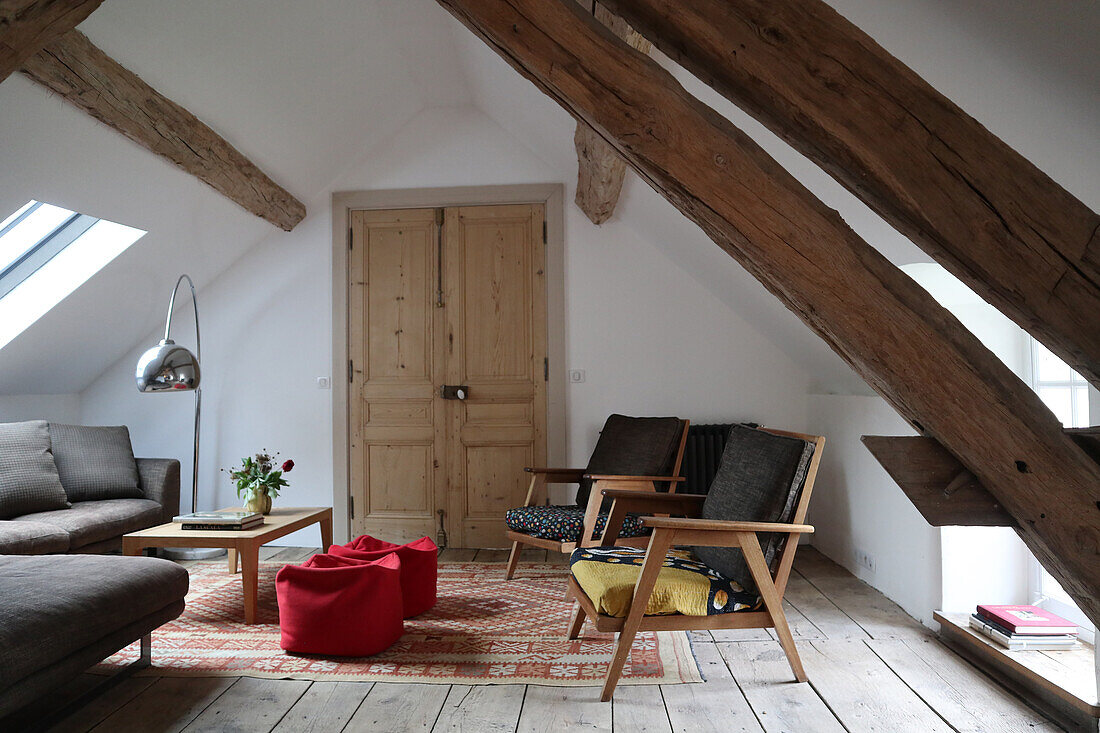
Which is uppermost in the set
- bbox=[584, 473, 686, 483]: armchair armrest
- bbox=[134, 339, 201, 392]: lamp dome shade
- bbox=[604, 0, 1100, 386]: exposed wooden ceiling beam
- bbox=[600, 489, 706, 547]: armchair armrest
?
bbox=[604, 0, 1100, 386]: exposed wooden ceiling beam

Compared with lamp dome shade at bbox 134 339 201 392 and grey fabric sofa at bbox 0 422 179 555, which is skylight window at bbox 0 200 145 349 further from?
lamp dome shade at bbox 134 339 201 392

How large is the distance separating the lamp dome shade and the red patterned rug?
1.04 meters

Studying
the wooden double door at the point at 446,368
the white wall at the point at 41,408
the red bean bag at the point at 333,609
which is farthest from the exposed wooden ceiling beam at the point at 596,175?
the white wall at the point at 41,408

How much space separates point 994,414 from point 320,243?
451cm

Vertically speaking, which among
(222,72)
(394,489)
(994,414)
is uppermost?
(222,72)

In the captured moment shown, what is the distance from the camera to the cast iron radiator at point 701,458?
466 centimetres

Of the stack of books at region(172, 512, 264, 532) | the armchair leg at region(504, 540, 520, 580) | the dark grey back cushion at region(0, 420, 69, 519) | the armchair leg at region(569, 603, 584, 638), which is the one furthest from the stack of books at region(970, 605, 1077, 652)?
the dark grey back cushion at region(0, 420, 69, 519)

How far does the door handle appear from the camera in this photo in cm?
497

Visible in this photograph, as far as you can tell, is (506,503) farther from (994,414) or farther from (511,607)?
(994,414)

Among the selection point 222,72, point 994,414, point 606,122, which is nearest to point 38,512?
point 222,72

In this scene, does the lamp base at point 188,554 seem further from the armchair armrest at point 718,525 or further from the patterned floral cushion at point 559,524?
the armchair armrest at point 718,525

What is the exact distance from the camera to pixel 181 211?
4250 millimetres

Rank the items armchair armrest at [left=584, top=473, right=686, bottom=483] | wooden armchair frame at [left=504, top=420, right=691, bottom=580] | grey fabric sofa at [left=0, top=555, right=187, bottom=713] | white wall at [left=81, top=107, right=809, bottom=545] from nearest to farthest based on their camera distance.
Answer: grey fabric sofa at [left=0, top=555, right=187, bottom=713] < wooden armchair frame at [left=504, top=420, right=691, bottom=580] < armchair armrest at [left=584, top=473, right=686, bottom=483] < white wall at [left=81, top=107, right=809, bottom=545]

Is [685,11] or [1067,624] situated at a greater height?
[685,11]
